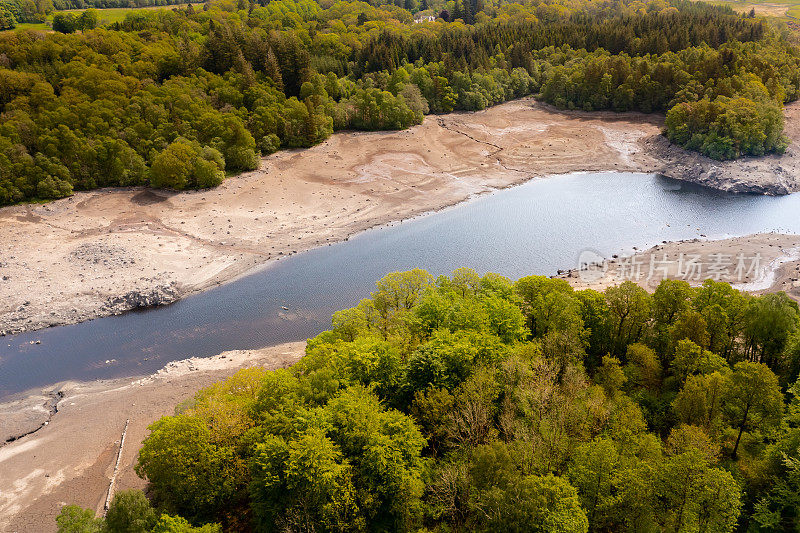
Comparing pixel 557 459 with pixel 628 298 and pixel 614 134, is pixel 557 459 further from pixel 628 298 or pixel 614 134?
pixel 614 134

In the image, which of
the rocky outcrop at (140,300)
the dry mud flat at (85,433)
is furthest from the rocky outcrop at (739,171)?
the rocky outcrop at (140,300)

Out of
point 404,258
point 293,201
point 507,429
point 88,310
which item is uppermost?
point 507,429

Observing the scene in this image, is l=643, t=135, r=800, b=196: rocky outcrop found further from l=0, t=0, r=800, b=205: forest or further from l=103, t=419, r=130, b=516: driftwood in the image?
l=103, t=419, r=130, b=516: driftwood

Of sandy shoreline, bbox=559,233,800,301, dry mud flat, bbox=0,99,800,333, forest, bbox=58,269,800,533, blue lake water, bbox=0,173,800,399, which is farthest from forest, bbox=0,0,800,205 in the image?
forest, bbox=58,269,800,533

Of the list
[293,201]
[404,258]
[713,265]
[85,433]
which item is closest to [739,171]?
[713,265]

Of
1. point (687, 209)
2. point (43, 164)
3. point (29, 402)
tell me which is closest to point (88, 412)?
point (29, 402)

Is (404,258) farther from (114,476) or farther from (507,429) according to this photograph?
(114,476)
